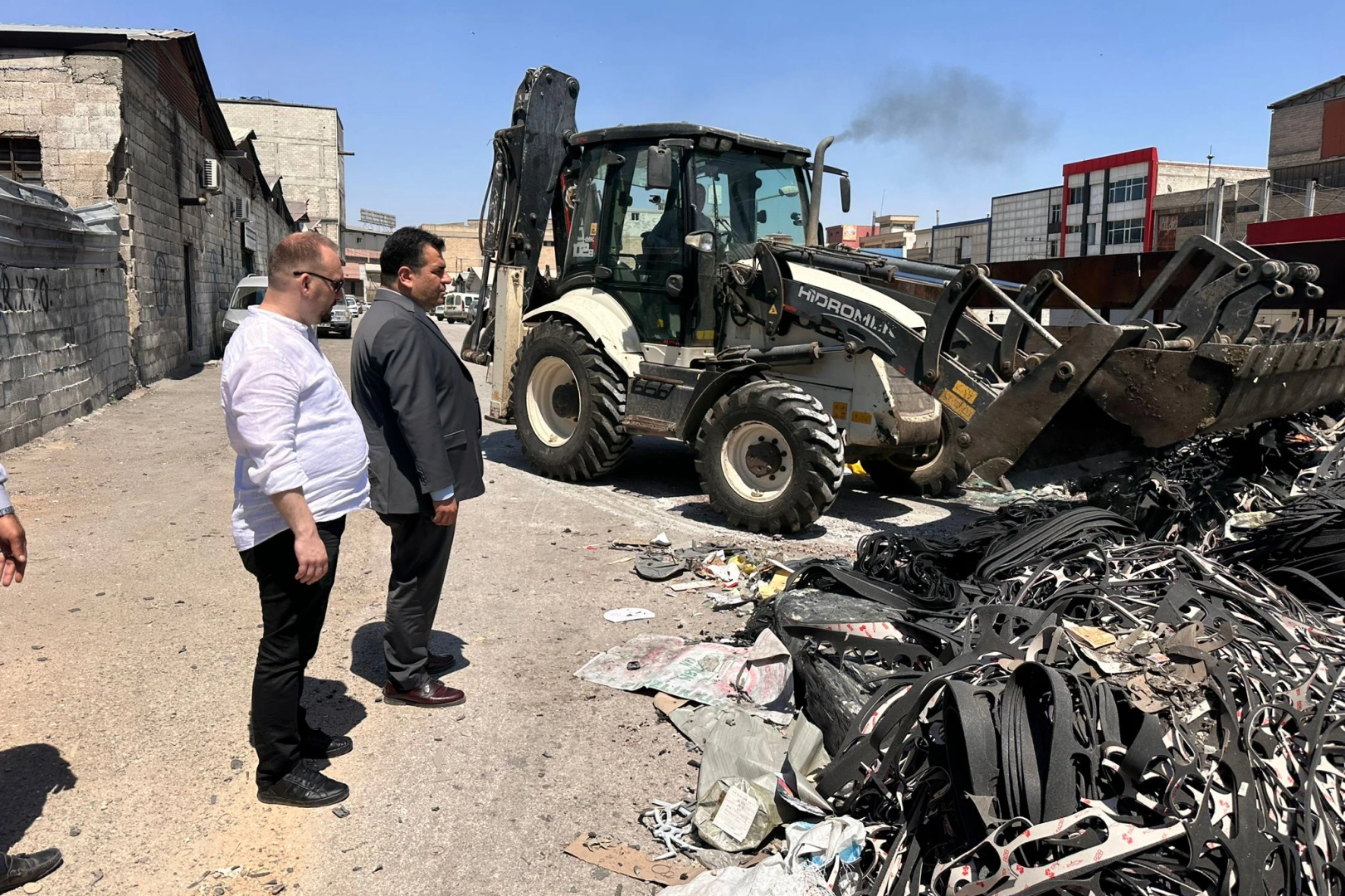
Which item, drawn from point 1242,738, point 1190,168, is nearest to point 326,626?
point 1242,738

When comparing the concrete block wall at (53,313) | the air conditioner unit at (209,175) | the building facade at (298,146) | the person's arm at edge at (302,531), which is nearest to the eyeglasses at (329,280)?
the person's arm at edge at (302,531)

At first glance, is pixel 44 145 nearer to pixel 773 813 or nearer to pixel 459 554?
pixel 459 554

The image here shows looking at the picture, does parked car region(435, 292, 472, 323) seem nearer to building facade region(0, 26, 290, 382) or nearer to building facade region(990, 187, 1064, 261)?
building facade region(0, 26, 290, 382)

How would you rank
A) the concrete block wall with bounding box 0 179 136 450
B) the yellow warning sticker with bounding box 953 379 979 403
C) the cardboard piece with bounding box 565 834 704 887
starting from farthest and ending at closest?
the concrete block wall with bounding box 0 179 136 450 < the yellow warning sticker with bounding box 953 379 979 403 < the cardboard piece with bounding box 565 834 704 887

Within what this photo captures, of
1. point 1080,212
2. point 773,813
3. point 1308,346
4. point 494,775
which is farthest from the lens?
point 1080,212

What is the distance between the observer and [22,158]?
13469mm

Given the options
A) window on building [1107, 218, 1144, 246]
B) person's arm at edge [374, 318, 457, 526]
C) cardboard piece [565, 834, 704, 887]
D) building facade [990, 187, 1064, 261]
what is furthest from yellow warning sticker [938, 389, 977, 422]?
building facade [990, 187, 1064, 261]

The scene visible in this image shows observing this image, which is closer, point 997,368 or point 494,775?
point 494,775

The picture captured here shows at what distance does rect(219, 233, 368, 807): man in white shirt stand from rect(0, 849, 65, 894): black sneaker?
2.07ft

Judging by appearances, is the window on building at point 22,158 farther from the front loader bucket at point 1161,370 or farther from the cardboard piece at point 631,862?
the cardboard piece at point 631,862

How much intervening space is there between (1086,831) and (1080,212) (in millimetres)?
37296

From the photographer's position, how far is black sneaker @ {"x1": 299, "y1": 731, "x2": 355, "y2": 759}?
366 cm

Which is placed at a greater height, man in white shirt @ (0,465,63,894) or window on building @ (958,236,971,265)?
window on building @ (958,236,971,265)

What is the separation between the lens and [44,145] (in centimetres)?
1335
